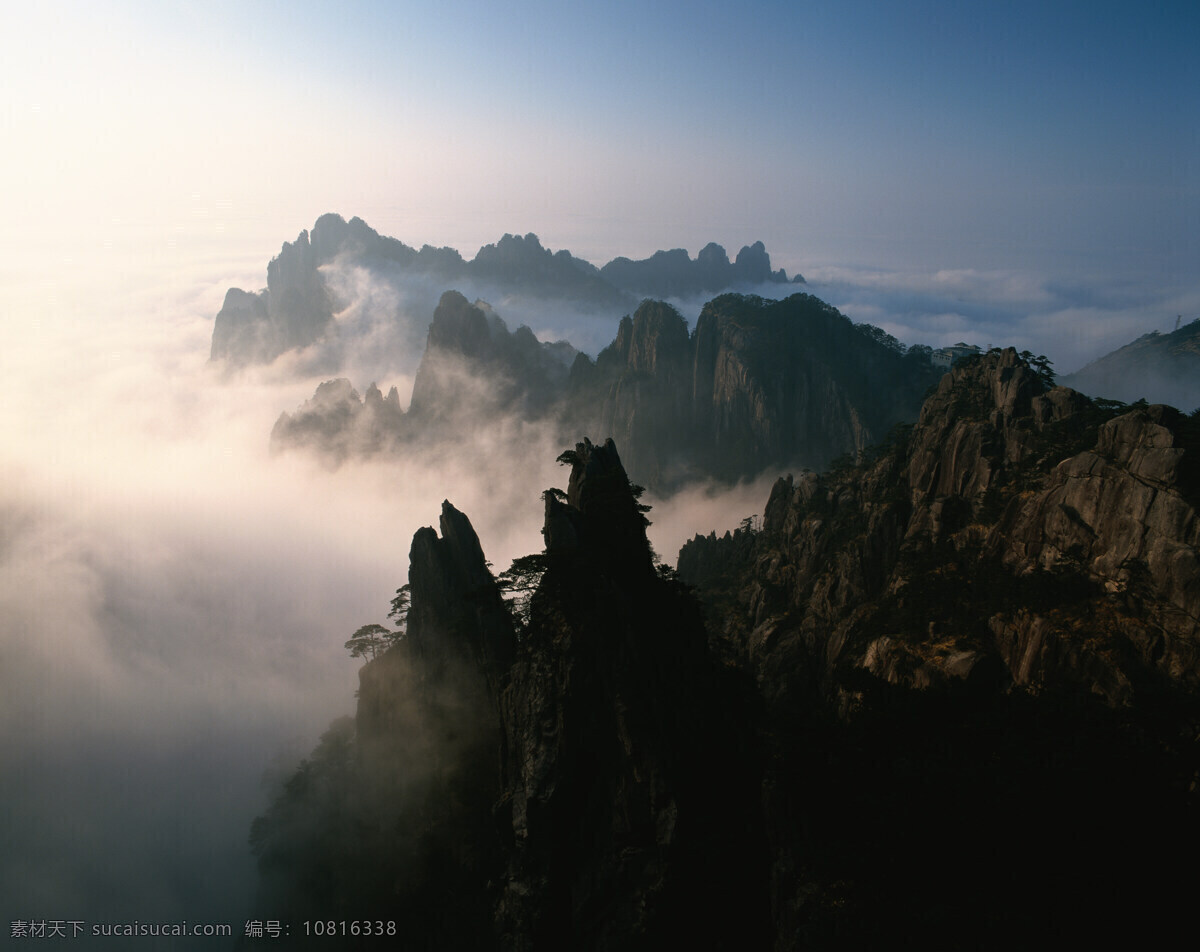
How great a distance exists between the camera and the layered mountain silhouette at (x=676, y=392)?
15562cm

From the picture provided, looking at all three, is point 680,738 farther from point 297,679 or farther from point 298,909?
point 297,679

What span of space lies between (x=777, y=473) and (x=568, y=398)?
64367 millimetres

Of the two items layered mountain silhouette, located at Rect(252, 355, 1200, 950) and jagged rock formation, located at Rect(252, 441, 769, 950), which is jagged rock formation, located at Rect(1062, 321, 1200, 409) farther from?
jagged rock formation, located at Rect(252, 441, 769, 950)

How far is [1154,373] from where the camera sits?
141625mm

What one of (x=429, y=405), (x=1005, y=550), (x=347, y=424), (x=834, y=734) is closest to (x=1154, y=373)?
(x=1005, y=550)

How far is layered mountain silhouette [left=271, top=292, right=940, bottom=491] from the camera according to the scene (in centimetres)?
15562

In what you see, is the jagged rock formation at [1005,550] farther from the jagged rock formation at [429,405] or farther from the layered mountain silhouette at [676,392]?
the jagged rock formation at [429,405]

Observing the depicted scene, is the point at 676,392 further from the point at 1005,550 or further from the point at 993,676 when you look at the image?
the point at 993,676

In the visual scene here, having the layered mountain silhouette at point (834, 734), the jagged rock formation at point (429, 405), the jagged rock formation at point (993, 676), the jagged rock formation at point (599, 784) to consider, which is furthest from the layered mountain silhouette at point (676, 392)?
the jagged rock formation at point (599, 784)

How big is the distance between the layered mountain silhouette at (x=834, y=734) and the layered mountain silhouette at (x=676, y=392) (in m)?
95.0

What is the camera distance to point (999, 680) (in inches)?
1480

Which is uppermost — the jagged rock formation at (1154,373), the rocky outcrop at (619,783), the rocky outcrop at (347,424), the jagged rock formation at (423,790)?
the jagged rock formation at (1154,373)

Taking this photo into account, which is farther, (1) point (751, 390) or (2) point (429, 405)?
(2) point (429, 405)

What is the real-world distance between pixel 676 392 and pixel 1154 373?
333 ft
